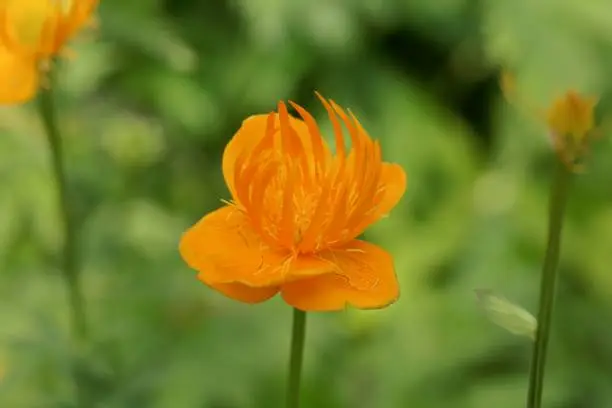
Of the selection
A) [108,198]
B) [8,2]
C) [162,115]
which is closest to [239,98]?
[162,115]

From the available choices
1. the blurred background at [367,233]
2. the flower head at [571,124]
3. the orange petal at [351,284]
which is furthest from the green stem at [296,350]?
the blurred background at [367,233]

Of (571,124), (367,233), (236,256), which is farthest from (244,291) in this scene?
(367,233)

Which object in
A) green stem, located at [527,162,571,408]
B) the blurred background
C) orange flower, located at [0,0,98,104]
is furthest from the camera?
the blurred background

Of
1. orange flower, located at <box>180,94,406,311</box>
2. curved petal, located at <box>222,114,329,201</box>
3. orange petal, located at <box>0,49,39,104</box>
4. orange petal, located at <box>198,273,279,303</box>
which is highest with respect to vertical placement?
orange petal, located at <box>0,49,39,104</box>

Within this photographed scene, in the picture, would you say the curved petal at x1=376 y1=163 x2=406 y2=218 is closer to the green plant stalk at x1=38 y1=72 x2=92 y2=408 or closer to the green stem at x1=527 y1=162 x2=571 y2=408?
the green stem at x1=527 y1=162 x2=571 y2=408

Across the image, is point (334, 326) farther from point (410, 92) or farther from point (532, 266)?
point (410, 92)

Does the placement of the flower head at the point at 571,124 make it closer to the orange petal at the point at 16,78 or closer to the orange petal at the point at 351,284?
the orange petal at the point at 351,284

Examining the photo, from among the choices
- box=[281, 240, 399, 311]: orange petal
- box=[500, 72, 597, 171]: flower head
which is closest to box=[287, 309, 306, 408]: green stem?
box=[281, 240, 399, 311]: orange petal

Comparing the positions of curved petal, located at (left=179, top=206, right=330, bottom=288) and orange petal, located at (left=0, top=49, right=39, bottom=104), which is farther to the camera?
orange petal, located at (left=0, top=49, right=39, bottom=104)
